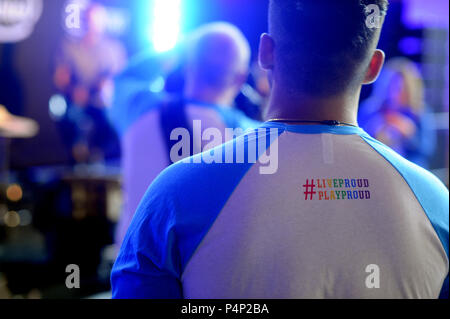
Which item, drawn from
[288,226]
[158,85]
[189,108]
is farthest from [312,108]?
[158,85]

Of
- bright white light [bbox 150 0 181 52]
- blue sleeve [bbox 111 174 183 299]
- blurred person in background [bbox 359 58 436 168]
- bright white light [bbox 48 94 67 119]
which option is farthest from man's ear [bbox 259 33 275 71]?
bright white light [bbox 48 94 67 119]

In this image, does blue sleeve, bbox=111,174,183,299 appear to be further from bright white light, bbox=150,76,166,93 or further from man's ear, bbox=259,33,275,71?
bright white light, bbox=150,76,166,93

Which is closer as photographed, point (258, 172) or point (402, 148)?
point (258, 172)

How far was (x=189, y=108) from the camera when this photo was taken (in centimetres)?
172

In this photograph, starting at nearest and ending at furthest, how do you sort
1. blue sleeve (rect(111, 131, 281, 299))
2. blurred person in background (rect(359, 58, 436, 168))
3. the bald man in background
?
blue sleeve (rect(111, 131, 281, 299)), the bald man in background, blurred person in background (rect(359, 58, 436, 168))

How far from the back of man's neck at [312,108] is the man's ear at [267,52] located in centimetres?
7

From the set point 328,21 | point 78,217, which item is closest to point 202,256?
point 328,21

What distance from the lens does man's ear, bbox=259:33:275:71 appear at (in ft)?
3.25

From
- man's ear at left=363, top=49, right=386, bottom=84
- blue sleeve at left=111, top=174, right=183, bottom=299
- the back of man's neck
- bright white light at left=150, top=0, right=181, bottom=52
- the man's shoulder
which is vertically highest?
bright white light at left=150, top=0, right=181, bottom=52

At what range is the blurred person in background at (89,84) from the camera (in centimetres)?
561

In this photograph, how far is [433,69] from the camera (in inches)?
218
